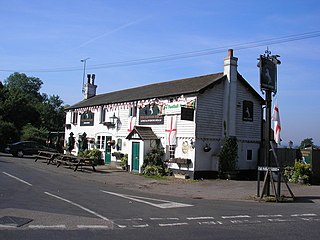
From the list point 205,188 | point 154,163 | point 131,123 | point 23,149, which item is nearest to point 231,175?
point 205,188

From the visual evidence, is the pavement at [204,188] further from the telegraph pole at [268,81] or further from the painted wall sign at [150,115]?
the painted wall sign at [150,115]

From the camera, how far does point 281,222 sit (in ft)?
32.9

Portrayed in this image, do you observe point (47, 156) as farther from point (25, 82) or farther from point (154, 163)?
point (25, 82)

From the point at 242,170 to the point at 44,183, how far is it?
13404 mm

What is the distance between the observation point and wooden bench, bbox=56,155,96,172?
25.0m

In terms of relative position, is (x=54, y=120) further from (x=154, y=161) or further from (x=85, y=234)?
(x=85, y=234)

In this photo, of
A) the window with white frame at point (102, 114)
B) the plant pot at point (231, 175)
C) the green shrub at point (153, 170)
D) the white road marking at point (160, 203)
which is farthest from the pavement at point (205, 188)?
the window with white frame at point (102, 114)

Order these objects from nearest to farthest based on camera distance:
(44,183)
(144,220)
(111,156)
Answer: (144,220), (44,183), (111,156)

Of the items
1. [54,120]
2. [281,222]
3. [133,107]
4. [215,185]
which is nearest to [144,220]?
[281,222]

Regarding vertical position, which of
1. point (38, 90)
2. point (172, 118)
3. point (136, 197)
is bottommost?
point (136, 197)

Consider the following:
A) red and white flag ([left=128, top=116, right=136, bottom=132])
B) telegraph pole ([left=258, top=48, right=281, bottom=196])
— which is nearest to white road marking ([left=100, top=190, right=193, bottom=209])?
telegraph pole ([left=258, top=48, right=281, bottom=196])

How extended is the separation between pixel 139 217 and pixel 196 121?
43.7 ft

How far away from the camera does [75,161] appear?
26.6m

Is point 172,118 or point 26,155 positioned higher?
point 172,118
